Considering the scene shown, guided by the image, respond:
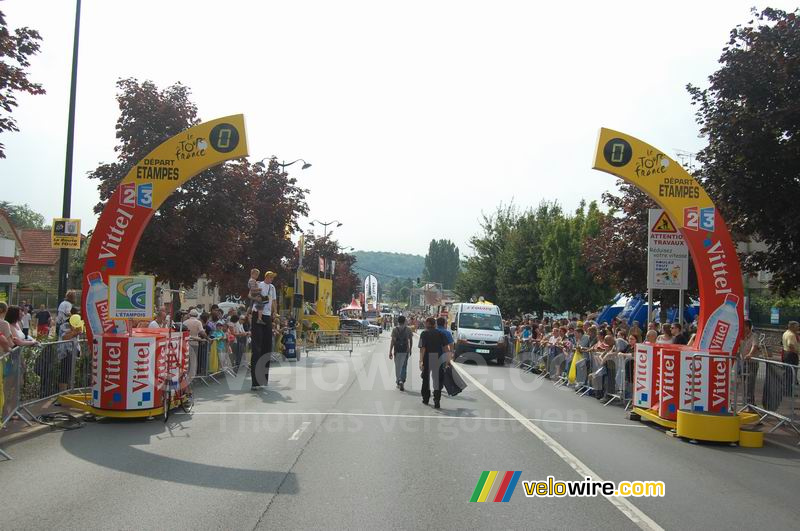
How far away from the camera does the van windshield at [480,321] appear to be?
27.8 meters

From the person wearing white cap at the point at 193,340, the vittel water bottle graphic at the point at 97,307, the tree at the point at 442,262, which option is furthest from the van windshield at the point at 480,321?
the tree at the point at 442,262

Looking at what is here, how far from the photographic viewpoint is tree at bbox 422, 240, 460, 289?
16275 cm

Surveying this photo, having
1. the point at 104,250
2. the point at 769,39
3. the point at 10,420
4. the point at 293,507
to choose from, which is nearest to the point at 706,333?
the point at 769,39

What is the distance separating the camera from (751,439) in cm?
1020

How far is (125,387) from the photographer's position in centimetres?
1048

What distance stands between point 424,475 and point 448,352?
19.7 ft

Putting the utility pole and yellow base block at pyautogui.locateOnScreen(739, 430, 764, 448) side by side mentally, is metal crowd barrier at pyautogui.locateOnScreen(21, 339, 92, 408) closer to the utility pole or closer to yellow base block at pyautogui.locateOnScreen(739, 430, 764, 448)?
the utility pole

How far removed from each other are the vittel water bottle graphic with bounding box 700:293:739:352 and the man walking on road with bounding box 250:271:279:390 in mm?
8448

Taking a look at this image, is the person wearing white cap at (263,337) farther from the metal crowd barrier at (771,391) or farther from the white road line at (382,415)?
the metal crowd barrier at (771,391)

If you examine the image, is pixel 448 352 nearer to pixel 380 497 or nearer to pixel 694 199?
pixel 694 199

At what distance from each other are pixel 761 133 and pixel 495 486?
30.4ft

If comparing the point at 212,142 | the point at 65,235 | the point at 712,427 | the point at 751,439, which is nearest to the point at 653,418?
the point at 712,427

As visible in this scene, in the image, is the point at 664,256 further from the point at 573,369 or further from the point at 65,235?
the point at 65,235

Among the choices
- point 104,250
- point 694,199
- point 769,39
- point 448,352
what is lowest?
point 448,352
